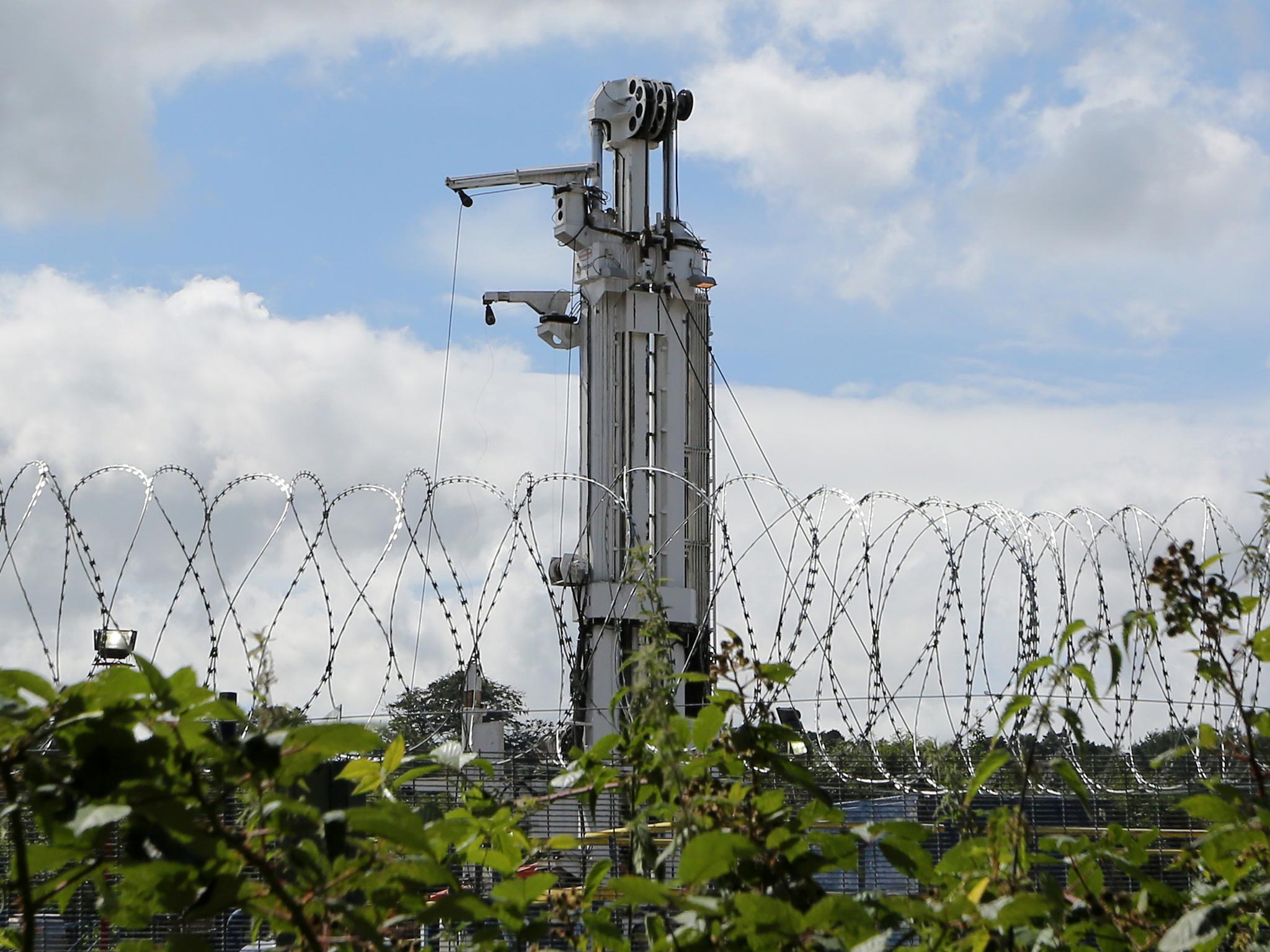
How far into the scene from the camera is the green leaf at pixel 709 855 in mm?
1808

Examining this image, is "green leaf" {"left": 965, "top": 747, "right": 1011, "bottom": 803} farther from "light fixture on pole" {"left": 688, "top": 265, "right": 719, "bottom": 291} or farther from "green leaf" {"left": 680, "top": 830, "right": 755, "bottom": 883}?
"light fixture on pole" {"left": 688, "top": 265, "right": 719, "bottom": 291}

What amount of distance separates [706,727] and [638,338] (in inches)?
875

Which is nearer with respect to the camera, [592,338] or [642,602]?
[642,602]

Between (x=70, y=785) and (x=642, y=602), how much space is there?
1.16 m

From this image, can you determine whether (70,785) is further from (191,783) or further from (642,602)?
(642,602)

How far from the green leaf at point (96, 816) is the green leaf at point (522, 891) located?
72cm

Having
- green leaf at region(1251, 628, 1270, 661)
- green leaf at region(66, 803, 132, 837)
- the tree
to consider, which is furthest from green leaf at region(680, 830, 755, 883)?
the tree

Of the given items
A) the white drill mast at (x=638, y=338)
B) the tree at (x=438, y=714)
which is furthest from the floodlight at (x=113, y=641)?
the white drill mast at (x=638, y=338)

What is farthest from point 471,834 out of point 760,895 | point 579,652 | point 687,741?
point 579,652

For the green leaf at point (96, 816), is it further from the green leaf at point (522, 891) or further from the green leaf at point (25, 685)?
the green leaf at point (522, 891)

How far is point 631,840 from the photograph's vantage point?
233cm

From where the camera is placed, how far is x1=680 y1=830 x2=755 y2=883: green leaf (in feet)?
5.93

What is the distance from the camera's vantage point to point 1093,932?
6.85 feet

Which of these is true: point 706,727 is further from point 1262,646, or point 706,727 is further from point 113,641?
point 113,641
